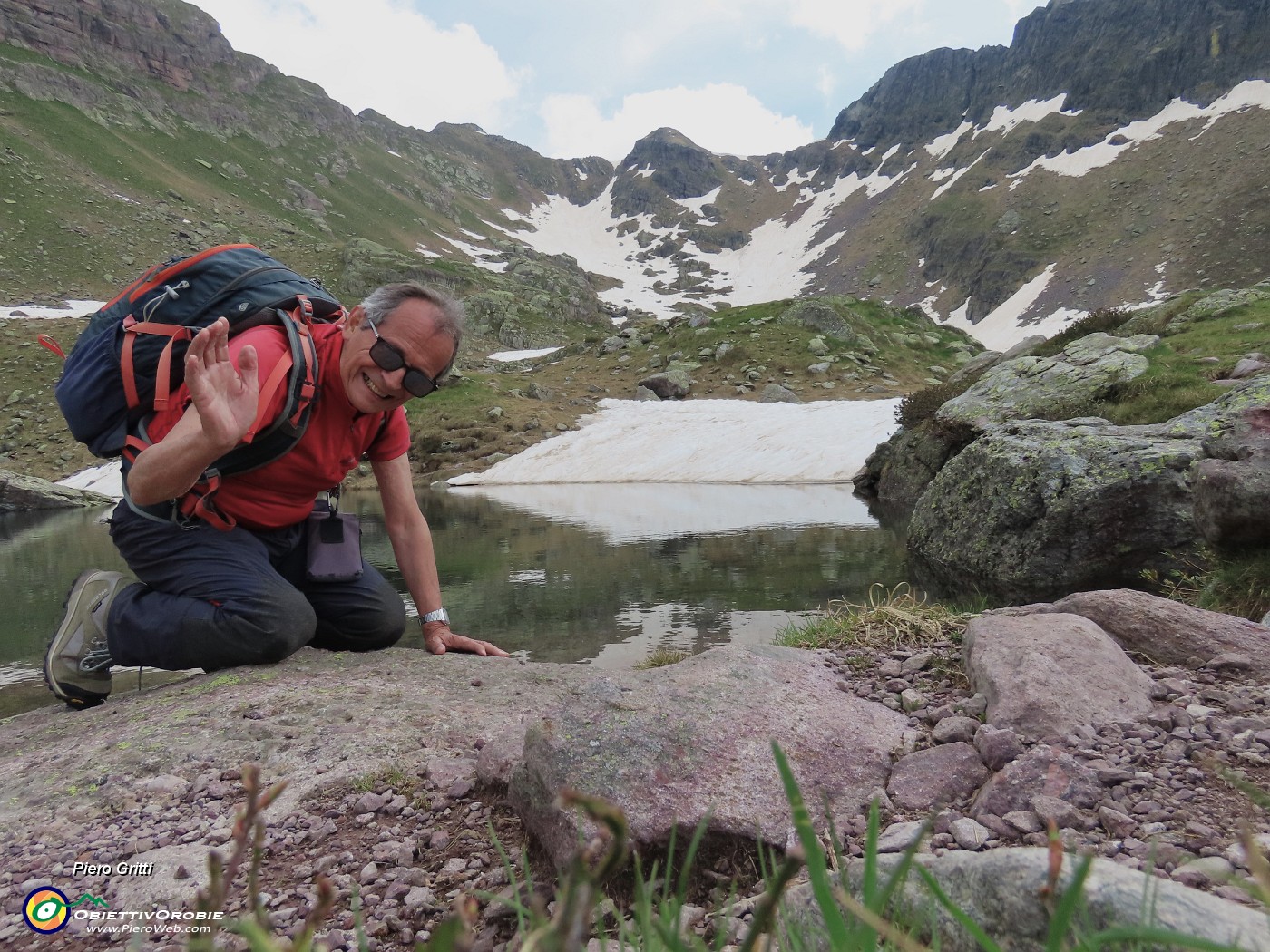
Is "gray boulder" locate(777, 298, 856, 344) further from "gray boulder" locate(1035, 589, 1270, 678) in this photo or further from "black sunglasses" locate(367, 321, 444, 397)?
"black sunglasses" locate(367, 321, 444, 397)

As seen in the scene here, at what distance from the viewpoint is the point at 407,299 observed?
4199mm

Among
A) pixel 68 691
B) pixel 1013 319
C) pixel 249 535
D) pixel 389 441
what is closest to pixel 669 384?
pixel 389 441

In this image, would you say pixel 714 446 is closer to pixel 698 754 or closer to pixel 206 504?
pixel 206 504

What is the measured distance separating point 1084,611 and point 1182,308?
58.9ft

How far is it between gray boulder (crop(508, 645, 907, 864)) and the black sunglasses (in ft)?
7.20

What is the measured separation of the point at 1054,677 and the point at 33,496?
30294 mm

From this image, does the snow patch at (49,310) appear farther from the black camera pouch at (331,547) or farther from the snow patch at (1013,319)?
the snow patch at (1013,319)

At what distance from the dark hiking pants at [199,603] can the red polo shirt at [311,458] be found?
0.22 meters

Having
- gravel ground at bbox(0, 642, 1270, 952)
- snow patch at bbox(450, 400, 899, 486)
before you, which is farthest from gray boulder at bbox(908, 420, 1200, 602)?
snow patch at bbox(450, 400, 899, 486)

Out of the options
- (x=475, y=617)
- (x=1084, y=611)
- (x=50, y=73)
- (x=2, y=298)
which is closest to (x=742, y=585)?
(x=475, y=617)

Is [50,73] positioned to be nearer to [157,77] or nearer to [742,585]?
[157,77]

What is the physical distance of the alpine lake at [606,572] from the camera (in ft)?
20.3

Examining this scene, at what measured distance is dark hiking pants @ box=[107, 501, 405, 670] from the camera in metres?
4.30

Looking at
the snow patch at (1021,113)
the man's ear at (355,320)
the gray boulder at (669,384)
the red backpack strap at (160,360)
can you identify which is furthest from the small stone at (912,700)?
the snow patch at (1021,113)
